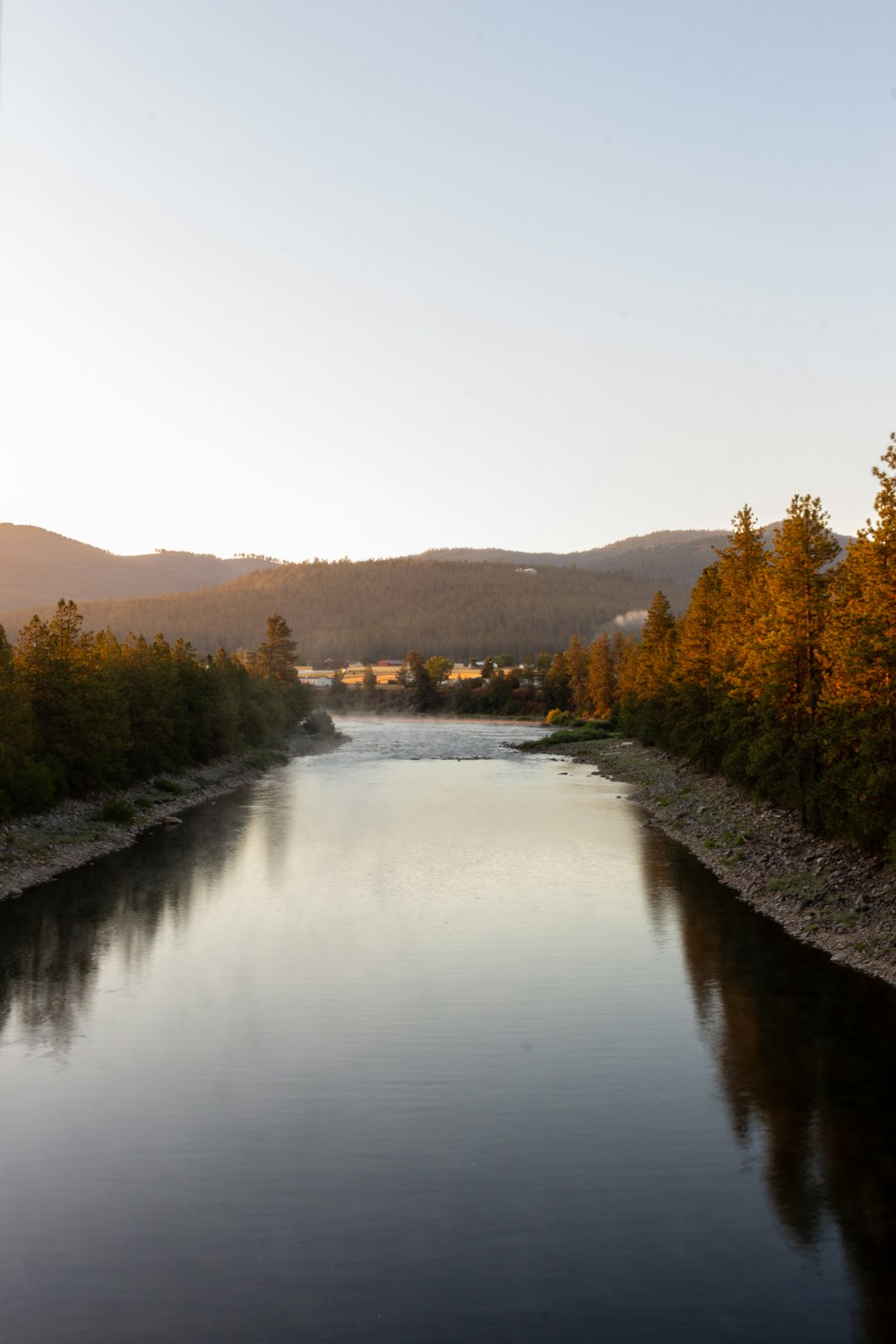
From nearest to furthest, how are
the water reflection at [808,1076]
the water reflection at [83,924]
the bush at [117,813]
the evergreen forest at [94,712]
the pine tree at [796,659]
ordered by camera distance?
the water reflection at [808,1076] → the water reflection at [83,924] → the pine tree at [796,659] → the evergreen forest at [94,712] → the bush at [117,813]

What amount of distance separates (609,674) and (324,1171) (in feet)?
426

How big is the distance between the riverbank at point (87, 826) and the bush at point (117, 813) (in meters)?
0.14

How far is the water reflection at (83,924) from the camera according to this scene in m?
26.7

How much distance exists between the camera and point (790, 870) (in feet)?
129

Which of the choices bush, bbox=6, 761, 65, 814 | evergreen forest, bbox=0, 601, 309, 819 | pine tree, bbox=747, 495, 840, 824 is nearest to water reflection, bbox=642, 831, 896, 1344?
pine tree, bbox=747, 495, 840, 824

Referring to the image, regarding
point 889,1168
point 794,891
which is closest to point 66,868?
point 794,891

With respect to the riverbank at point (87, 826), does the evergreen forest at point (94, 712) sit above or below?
above

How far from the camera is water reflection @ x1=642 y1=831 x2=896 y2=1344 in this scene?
625 inches

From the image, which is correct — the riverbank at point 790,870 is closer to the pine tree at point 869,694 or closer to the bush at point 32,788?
the pine tree at point 869,694

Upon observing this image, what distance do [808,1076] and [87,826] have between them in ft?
128

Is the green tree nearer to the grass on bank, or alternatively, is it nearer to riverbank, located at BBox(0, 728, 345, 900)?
the grass on bank

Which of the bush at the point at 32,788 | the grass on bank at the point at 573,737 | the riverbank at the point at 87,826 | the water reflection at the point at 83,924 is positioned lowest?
the grass on bank at the point at 573,737

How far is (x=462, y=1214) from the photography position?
16172 millimetres

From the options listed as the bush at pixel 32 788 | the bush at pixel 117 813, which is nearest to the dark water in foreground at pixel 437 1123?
the bush at pixel 32 788
